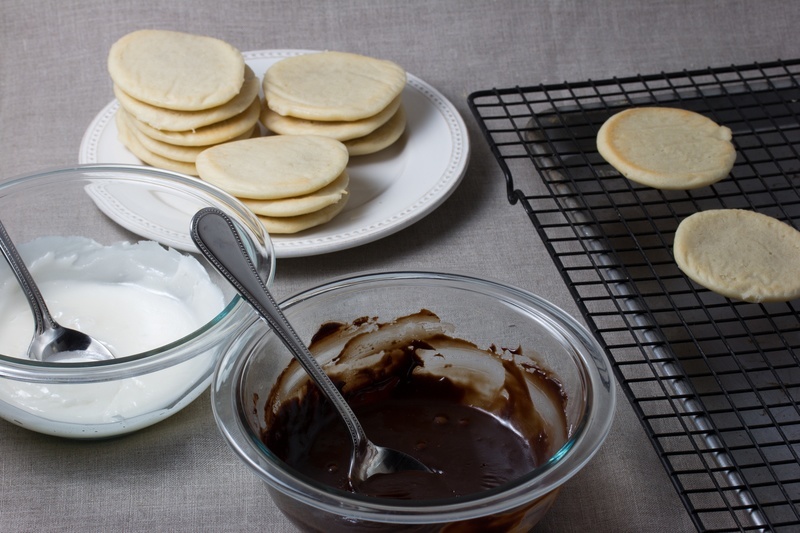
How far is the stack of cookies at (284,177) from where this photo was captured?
4.13 ft

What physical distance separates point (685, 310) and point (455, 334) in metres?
0.35

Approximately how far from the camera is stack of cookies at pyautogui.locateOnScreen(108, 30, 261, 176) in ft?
4.50

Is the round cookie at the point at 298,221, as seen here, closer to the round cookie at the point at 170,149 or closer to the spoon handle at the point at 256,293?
the round cookie at the point at 170,149

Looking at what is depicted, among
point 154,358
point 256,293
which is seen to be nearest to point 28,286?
point 154,358

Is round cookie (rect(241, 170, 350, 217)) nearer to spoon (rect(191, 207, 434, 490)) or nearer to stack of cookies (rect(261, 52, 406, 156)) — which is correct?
stack of cookies (rect(261, 52, 406, 156))

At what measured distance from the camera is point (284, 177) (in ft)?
→ 4.20

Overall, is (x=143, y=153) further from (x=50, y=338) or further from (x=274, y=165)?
(x=50, y=338)

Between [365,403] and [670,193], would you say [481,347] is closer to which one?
[365,403]

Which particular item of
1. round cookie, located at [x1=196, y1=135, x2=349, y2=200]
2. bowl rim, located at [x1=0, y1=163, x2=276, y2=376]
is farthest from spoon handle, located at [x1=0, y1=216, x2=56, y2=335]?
round cookie, located at [x1=196, y1=135, x2=349, y2=200]

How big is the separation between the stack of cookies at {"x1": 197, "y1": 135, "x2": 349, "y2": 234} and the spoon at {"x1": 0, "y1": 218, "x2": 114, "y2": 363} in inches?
13.1

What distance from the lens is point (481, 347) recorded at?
Result: 934 mm

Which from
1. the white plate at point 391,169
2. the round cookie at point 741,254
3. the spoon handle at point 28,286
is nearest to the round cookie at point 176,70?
the white plate at point 391,169

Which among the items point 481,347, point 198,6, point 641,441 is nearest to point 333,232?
point 481,347

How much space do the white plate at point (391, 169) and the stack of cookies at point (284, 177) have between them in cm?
3
